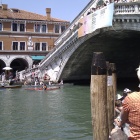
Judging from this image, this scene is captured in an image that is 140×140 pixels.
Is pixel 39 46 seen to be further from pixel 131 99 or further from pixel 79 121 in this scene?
pixel 131 99

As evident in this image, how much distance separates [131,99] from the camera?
125 inches

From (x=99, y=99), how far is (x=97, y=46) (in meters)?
16.8

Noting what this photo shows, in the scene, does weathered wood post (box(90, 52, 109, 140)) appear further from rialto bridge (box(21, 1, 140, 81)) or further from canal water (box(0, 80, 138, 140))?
rialto bridge (box(21, 1, 140, 81))

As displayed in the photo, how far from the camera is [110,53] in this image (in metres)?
24.0

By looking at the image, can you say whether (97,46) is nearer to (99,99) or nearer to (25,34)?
(25,34)

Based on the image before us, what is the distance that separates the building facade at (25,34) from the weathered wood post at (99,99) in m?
27.9

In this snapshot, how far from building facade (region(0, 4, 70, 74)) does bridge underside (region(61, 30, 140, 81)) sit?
289 inches

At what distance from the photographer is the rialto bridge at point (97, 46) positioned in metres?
15.5

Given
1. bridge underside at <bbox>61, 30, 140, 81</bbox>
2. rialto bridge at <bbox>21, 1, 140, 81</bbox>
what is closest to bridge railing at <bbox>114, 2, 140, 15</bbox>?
rialto bridge at <bbox>21, 1, 140, 81</bbox>

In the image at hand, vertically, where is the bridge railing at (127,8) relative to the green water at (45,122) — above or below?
above

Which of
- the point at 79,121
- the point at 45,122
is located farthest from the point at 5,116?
the point at 79,121

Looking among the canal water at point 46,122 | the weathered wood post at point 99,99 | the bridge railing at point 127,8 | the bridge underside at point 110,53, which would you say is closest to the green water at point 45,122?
the canal water at point 46,122

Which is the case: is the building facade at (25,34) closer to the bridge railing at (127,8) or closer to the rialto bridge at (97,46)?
the rialto bridge at (97,46)

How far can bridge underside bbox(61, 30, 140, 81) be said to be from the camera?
762 inches
